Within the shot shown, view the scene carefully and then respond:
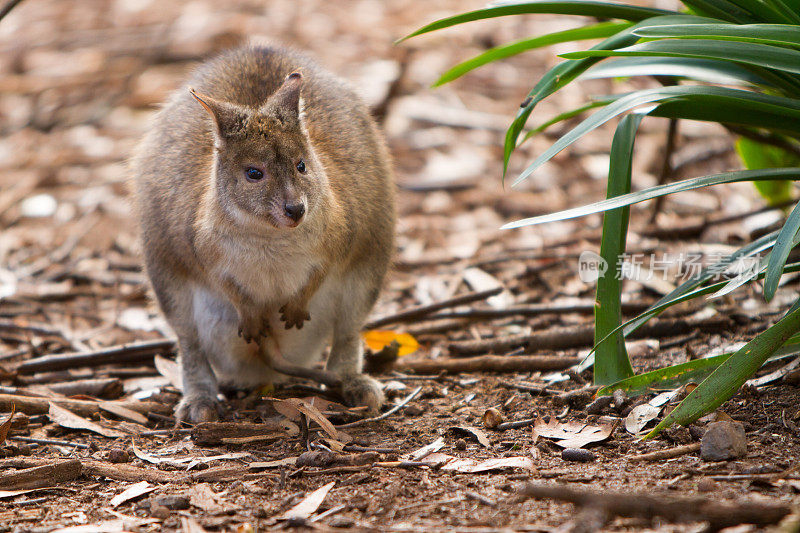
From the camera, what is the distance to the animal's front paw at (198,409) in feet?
12.7

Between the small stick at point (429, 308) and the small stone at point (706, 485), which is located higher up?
the small stick at point (429, 308)

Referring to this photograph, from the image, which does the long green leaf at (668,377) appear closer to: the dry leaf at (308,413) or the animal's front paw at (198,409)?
the dry leaf at (308,413)

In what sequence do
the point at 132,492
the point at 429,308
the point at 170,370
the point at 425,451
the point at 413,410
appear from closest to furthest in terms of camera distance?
1. the point at 132,492
2. the point at 425,451
3. the point at 413,410
4. the point at 170,370
5. the point at 429,308

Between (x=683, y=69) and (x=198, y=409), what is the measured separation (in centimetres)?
255

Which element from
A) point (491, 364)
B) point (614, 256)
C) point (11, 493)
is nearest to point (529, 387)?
point (491, 364)

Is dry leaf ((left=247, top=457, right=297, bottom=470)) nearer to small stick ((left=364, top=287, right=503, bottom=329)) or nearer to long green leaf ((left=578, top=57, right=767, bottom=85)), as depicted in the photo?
small stick ((left=364, top=287, right=503, bottom=329))

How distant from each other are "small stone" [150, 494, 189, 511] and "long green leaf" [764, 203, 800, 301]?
1.97m

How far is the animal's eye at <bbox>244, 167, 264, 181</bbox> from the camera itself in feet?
11.7

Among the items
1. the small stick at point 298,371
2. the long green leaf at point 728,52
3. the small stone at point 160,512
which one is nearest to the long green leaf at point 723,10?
the long green leaf at point 728,52

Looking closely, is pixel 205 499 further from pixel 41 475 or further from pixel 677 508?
pixel 677 508

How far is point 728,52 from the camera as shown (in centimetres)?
301

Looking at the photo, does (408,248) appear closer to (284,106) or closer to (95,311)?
(95,311)

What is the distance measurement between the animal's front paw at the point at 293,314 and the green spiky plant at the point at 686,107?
3.88 feet

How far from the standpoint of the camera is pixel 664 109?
3.28 meters
